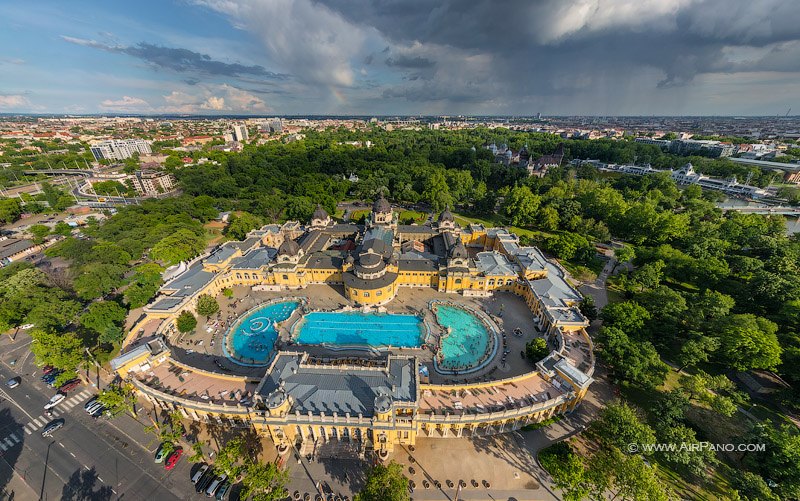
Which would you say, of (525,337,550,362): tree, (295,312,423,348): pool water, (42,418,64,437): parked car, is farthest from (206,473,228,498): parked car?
(525,337,550,362): tree

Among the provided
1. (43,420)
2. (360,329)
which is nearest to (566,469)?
(360,329)

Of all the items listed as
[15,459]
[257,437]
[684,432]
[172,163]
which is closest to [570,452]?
[684,432]

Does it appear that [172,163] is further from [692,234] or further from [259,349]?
[692,234]

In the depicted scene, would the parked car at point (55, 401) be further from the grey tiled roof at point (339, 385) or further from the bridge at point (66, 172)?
the bridge at point (66, 172)

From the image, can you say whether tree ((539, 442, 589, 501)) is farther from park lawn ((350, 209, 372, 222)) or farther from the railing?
park lawn ((350, 209, 372, 222))

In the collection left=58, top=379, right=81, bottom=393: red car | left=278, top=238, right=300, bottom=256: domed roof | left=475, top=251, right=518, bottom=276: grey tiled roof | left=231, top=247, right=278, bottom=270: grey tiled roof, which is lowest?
left=58, top=379, right=81, bottom=393: red car

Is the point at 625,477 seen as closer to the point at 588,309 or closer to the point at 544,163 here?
the point at 588,309
